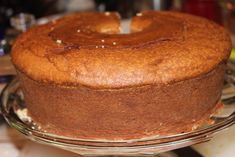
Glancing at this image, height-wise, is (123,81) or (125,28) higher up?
(123,81)

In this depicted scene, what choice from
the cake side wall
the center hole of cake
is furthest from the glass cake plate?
the center hole of cake

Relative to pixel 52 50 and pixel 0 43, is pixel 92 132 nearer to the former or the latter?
pixel 52 50

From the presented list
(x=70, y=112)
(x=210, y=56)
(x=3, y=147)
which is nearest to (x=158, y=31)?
(x=210, y=56)

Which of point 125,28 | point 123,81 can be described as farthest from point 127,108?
point 125,28

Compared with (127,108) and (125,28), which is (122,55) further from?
(125,28)

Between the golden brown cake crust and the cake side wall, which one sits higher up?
the golden brown cake crust

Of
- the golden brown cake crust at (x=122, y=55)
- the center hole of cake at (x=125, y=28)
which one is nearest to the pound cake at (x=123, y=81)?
the golden brown cake crust at (x=122, y=55)

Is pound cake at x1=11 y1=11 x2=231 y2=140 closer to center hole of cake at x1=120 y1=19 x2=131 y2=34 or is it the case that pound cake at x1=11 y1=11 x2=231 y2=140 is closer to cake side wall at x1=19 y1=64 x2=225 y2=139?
cake side wall at x1=19 y1=64 x2=225 y2=139
